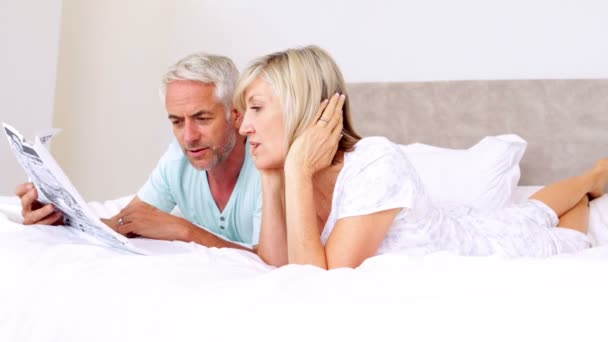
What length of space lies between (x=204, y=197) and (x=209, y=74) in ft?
1.17

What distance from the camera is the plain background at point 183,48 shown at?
3.16 m

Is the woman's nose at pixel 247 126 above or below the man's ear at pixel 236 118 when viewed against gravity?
above

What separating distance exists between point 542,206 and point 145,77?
221cm

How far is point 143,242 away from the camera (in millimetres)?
1970

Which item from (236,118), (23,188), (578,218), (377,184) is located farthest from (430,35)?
(23,188)

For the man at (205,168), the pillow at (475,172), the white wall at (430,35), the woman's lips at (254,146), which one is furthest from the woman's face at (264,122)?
the white wall at (430,35)

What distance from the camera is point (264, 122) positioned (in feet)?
5.84

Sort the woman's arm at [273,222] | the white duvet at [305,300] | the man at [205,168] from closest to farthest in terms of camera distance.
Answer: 1. the white duvet at [305,300]
2. the woman's arm at [273,222]
3. the man at [205,168]

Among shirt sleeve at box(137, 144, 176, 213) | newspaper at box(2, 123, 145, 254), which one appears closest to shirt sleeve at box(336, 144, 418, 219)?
newspaper at box(2, 123, 145, 254)

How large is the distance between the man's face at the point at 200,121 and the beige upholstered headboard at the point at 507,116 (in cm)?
104

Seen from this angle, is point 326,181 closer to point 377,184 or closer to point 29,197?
point 377,184

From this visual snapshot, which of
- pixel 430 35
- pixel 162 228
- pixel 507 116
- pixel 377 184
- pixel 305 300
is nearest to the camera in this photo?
pixel 305 300

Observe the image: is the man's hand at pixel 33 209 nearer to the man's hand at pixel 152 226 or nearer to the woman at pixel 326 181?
the man's hand at pixel 152 226

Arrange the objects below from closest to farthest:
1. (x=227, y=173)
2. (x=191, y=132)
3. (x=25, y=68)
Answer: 1. (x=191, y=132)
2. (x=227, y=173)
3. (x=25, y=68)
